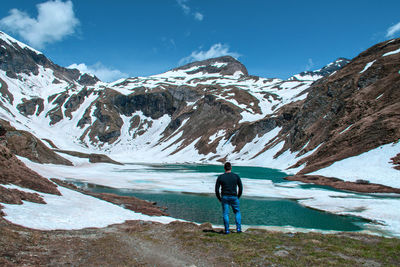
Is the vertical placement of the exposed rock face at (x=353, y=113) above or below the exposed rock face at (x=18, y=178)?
above

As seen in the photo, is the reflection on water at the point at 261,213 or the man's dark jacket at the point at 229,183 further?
the reflection on water at the point at 261,213

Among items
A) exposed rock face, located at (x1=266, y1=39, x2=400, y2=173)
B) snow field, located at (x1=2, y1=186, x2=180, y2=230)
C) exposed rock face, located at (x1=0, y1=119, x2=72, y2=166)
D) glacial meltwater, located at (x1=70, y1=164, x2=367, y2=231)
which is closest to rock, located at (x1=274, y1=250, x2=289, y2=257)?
snow field, located at (x1=2, y1=186, x2=180, y2=230)

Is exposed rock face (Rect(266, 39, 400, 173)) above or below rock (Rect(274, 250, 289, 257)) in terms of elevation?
above

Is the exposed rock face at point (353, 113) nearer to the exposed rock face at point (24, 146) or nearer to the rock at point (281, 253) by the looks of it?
the rock at point (281, 253)

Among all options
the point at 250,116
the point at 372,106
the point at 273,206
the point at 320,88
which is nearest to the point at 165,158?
the point at 250,116

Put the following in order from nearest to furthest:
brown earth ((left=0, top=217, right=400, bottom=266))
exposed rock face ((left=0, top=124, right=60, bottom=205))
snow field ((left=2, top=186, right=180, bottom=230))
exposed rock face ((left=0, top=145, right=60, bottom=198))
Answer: brown earth ((left=0, top=217, right=400, bottom=266)) < snow field ((left=2, top=186, right=180, bottom=230)) < exposed rock face ((left=0, top=124, right=60, bottom=205)) < exposed rock face ((left=0, top=145, right=60, bottom=198))

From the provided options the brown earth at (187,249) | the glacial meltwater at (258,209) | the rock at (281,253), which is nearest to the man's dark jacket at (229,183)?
the brown earth at (187,249)

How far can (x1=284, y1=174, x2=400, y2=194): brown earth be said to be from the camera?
44.7 metres

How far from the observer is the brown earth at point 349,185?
Answer: 4466 centimetres

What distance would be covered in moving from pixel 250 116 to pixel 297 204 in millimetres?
157789

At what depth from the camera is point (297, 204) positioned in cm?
3794

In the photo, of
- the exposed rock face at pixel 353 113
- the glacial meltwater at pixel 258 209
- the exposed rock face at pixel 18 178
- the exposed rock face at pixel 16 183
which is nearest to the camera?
the exposed rock face at pixel 16 183

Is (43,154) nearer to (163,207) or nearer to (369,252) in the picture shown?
(163,207)

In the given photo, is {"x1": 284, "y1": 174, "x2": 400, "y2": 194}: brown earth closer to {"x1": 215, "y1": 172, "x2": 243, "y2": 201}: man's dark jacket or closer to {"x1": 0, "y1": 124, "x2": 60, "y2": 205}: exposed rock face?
{"x1": 215, "y1": 172, "x2": 243, "y2": 201}: man's dark jacket
